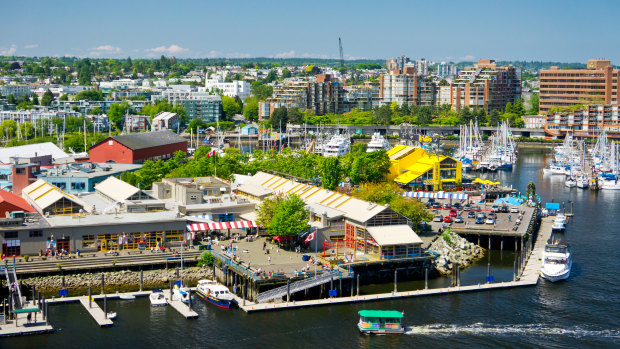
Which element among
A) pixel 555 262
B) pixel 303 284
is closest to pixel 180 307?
pixel 303 284

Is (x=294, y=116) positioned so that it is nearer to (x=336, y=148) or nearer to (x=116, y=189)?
(x=336, y=148)

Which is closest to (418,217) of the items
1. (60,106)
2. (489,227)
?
(489,227)

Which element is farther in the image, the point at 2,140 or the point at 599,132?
the point at 599,132

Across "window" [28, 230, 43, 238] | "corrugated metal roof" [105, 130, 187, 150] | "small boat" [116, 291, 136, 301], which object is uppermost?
"corrugated metal roof" [105, 130, 187, 150]

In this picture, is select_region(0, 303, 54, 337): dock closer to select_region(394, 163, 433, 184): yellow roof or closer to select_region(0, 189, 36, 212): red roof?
select_region(0, 189, 36, 212): red roof

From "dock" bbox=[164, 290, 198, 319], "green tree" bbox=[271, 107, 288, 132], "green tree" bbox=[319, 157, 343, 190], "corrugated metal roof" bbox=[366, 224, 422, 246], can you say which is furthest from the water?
"green tree" bbox=[271, 107, 288, 132]

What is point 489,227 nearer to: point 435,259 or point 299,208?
point 435,259
